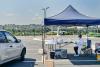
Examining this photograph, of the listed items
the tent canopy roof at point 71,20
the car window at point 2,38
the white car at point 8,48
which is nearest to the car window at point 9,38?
the white car at point 8,48

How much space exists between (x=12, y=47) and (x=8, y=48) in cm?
64

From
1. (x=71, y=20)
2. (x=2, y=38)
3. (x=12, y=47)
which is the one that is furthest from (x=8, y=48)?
(x=71, y=20)

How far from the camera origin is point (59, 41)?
21.5 meters

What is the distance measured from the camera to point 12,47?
13047 millimetres

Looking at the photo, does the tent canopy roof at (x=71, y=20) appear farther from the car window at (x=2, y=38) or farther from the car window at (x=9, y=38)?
the car window at (x=2, y=38)

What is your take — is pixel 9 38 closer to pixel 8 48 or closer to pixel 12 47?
pixel 12 47

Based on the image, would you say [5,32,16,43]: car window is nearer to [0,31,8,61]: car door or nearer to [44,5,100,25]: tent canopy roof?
[0,31,8,61]: car door

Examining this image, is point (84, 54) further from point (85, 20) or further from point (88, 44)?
point (85, 20)

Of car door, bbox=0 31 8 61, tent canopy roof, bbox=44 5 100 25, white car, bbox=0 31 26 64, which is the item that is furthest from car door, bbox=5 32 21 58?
tent canopy roof, bbox=44 5 100 25

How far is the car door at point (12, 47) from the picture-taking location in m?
12.7

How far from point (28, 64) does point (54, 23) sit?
109 inches

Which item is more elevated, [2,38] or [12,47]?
[2,38]

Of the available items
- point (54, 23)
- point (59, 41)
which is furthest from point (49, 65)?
point (59, 41)

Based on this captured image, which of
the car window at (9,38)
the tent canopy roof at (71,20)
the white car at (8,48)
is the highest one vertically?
the tent canopy roof at (71,20)
